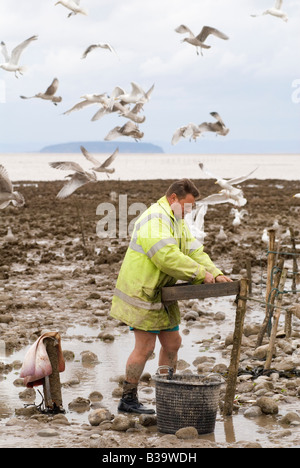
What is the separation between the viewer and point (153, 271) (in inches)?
211

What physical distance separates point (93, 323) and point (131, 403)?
343cm

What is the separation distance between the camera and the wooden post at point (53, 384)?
5.62 m

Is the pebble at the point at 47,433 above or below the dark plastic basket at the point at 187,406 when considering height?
below

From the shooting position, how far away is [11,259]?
547 inches

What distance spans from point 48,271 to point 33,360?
734 cm

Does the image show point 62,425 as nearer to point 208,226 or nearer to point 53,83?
point 53,83

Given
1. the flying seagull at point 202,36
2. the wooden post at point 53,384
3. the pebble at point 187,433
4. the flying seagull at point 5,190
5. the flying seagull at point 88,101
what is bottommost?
the pebble at point 187,433

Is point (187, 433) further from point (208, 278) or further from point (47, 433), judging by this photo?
point (208, 278)

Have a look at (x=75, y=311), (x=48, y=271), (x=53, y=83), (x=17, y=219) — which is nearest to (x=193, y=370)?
(x=75, y=311)

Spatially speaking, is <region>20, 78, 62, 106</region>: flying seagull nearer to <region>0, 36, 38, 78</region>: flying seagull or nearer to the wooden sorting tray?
<region>0, 36, 38, 78</region>: flying seagull
